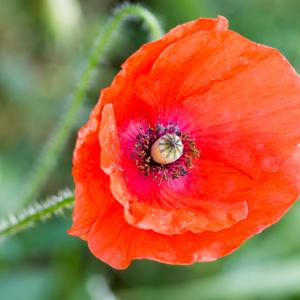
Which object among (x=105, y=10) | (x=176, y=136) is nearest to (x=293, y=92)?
(x=176, y=136)

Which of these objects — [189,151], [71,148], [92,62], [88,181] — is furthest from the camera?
[71,148]

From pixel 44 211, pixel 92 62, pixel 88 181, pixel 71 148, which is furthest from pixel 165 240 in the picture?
pixel 71 148

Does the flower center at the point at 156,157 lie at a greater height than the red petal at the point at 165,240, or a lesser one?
greater

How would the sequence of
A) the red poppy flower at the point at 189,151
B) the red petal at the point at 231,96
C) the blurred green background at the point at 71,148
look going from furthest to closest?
1. the blurred green background at the point at 71,148
2. the red petal at the point at 231,96
3. the red poppy flower at the point at 189,151

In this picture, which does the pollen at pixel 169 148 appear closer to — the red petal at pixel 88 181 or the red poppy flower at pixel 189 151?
the red poppy flower at pixel 189 151

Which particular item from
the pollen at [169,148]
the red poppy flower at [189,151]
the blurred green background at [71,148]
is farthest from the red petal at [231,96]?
the blurred green background at [71,148]

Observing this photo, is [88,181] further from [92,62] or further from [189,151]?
[92,62]
